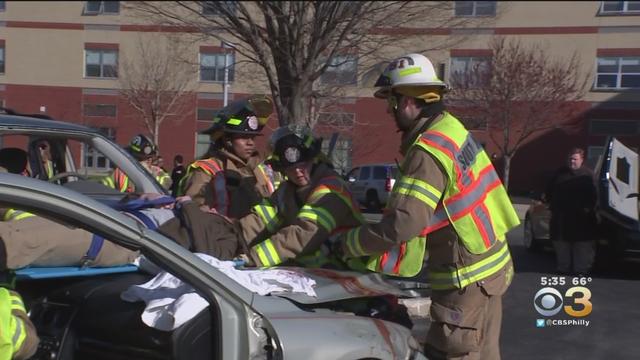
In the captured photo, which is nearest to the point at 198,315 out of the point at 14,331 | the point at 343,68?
the point at 14,331

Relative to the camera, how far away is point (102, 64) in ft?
63.3

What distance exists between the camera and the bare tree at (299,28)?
28.0 feet

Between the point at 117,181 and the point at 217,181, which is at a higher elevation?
the point at 217,181

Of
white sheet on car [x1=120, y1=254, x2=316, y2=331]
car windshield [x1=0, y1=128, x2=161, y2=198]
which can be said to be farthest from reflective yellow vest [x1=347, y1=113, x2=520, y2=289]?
car windshield [x1=0, y1=128, x2=161, y2=198]

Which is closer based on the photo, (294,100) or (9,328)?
(9,328)

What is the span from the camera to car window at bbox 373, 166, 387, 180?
22938 millimetres

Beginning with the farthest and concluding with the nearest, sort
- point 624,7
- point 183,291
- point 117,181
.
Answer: point 117,181 < point 624,7 < point 183,291

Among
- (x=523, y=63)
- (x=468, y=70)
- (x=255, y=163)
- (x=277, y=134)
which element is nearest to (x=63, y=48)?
(x=468, y=70)

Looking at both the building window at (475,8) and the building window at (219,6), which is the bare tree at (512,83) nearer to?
the building window at (475,8)

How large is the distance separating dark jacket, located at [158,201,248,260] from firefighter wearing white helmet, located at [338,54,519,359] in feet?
2.39

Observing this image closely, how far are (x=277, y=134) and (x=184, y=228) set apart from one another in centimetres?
82

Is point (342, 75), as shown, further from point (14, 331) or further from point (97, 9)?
point (14, 331)

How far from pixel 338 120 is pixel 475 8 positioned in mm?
6461

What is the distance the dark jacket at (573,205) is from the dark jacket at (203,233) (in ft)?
19.8
